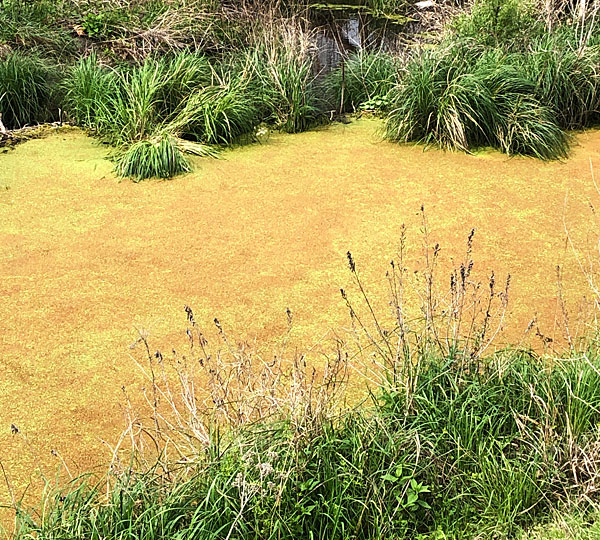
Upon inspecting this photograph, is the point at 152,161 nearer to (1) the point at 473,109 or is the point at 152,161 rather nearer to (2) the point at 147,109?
(2) the point at 147,109

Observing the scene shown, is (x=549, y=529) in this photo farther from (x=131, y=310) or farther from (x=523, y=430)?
(x=131, y=310)

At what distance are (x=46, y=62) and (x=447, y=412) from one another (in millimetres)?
4847

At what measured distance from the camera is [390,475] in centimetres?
227

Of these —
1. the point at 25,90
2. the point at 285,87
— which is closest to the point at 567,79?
the point at 285,87

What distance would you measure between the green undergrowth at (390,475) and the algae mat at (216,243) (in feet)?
1.89

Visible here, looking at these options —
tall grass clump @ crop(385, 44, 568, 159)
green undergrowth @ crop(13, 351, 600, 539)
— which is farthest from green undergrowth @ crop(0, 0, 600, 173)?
green undergrowth @ crop(13, 351, 600, 539)

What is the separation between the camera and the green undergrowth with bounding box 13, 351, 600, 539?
2.13 metres

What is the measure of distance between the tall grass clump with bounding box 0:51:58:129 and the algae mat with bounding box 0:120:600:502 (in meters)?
0.38

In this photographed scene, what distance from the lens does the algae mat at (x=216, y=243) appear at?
314 centimetres

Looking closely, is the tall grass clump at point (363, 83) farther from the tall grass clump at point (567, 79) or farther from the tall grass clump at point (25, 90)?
the tall grass clump at point (25, 90)

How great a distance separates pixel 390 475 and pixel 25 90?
4.63 metres

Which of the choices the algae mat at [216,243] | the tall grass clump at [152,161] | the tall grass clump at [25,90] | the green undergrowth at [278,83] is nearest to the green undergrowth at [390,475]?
the algae mat at [216,243]

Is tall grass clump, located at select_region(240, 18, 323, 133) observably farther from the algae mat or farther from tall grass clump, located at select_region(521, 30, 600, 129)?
tall grass clump, located at select_region(521, 30, 600, 129)

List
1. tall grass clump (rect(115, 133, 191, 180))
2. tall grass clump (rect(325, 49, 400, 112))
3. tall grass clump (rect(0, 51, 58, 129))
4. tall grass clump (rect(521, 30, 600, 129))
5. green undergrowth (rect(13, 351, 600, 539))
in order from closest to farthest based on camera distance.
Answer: green undergrowth (rect(13, 351, 600, 539)), tall grass clump (rect(115, 133, 191, 180)), tall grass clump (rect(521, 30, 600, 129)), tall grass clump (rect(0, 51, 58, 129)), tall grass clump (rect(325, 49, 400, 112))
